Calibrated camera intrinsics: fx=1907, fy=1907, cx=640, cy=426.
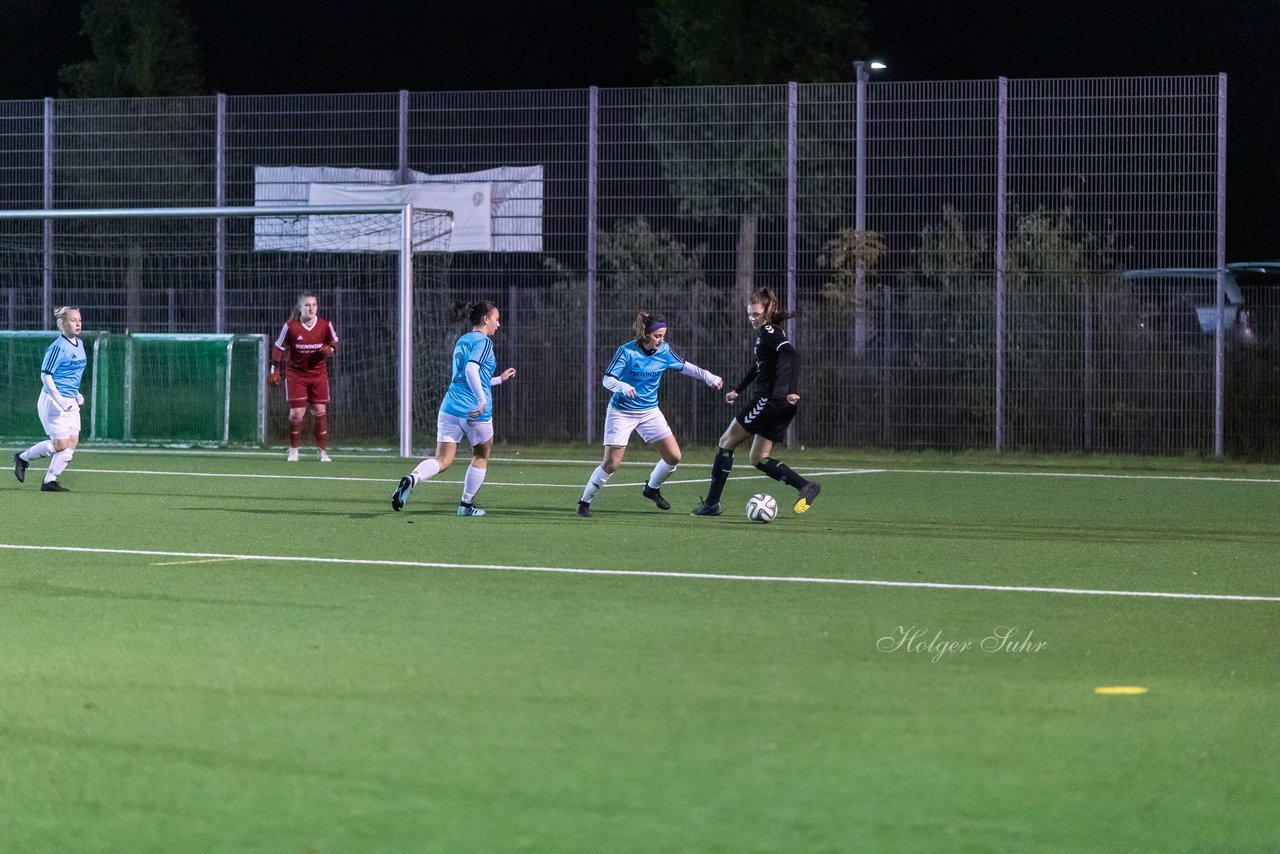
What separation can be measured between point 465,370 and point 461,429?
1.88ft

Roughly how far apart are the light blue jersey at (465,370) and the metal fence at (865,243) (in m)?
9.00

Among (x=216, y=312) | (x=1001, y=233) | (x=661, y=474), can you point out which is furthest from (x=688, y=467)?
(x=216, y=312)

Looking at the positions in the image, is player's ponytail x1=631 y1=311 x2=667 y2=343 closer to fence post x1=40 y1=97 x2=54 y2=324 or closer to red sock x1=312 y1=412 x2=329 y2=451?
red sock x1=312 y1=412 x2=329 y2=451

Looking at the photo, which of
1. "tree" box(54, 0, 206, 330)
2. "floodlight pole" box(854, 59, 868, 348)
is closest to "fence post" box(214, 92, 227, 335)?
"tree" box(54, 0, 206, 330)

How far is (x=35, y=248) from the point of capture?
27094mm

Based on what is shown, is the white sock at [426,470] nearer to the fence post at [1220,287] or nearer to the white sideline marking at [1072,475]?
the white sideline marking at [1072,475]

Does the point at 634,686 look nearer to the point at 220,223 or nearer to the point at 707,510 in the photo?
the point at 707,510

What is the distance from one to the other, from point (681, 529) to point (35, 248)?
52.6 ft

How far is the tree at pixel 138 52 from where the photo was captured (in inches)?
1586

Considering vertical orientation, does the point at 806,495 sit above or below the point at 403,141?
below

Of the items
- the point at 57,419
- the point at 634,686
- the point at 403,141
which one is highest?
the point at 403,141

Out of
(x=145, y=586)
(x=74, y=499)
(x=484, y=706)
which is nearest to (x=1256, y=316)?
(x=74, y=499)

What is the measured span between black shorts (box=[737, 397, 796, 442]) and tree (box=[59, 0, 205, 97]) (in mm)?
28043

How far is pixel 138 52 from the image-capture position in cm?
4025
